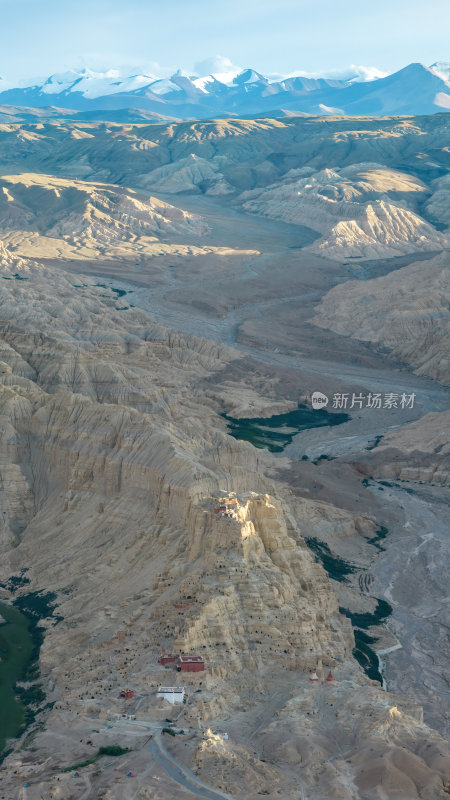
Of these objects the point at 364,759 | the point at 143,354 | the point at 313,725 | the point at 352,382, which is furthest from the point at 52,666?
the point at 352,382

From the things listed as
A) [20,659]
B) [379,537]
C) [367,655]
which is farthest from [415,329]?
[20,659]

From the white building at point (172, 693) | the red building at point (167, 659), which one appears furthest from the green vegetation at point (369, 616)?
the white building at point (172, 693)

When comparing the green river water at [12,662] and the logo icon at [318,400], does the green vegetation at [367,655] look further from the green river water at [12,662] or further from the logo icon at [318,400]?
the logo icon at [318,400]

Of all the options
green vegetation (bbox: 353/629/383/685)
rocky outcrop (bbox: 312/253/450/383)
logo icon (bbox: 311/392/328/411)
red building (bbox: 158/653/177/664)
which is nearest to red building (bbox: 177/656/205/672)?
red building (bbox: 158/653/177/664)

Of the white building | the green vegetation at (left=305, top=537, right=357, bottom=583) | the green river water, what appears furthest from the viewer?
the green vegetation at (left=305, top=537, right=357, bottom=583)

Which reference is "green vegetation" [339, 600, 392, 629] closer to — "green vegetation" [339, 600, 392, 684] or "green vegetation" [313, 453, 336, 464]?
"green vegetation" [339, 600, 392, 684]
